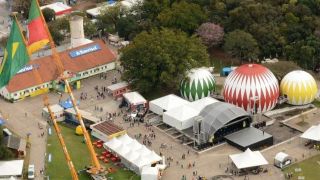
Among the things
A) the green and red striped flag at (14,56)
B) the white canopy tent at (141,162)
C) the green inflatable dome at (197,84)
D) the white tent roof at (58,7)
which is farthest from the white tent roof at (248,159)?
the white tent roof at (58,7)

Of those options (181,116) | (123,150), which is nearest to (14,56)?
(123,150)

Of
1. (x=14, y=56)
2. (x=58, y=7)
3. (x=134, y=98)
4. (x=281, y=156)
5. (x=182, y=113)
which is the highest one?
(x=14, y=56)

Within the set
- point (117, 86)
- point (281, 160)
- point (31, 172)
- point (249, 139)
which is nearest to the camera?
point (31, 172)

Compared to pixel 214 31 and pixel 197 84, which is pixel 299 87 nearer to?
pixel 197 84

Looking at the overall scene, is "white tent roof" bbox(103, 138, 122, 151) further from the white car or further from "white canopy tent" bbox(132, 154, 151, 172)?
the white car

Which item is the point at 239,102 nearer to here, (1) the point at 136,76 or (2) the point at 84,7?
(1) the point at 136,76

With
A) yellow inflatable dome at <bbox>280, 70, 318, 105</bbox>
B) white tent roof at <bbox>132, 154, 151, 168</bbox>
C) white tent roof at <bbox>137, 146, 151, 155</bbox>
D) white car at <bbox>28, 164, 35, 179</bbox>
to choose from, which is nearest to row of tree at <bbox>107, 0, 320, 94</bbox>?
yellow inflatable dome at <bbox>280, 70, 318, 105</bbox>
